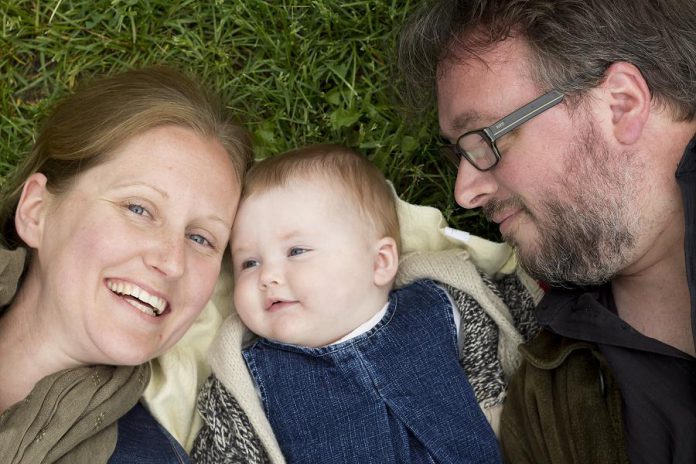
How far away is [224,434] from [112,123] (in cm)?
142

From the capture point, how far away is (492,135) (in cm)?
308

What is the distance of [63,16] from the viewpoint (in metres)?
4.28

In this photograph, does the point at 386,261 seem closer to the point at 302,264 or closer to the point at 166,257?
the point at 302,264

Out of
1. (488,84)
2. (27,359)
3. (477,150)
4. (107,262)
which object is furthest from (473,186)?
(27,359)

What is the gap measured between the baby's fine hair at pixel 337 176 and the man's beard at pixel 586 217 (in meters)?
0.60

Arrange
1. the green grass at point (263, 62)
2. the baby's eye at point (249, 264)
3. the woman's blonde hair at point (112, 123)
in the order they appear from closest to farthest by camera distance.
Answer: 1. the woman's blonde hair at point (112, 123)
2. the baby's eye at point (249, 264)
3. the green grass at point (263, 62)

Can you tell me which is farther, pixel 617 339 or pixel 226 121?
pixel 226 121

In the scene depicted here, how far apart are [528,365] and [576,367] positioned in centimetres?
22

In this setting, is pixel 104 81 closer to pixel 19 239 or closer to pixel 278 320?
pixel 19 239

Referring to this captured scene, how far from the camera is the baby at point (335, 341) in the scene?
335cm

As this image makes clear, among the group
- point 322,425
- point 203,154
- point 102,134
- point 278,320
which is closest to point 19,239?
point 102,134

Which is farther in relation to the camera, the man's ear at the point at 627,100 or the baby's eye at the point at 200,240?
the baby's eye at the point at 200,240

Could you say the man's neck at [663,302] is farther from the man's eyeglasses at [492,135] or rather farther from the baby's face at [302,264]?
the baby's face at [302,264]

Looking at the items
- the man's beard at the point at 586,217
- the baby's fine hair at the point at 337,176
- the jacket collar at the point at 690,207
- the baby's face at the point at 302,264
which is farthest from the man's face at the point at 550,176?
the baby's face at the point at 302,264
